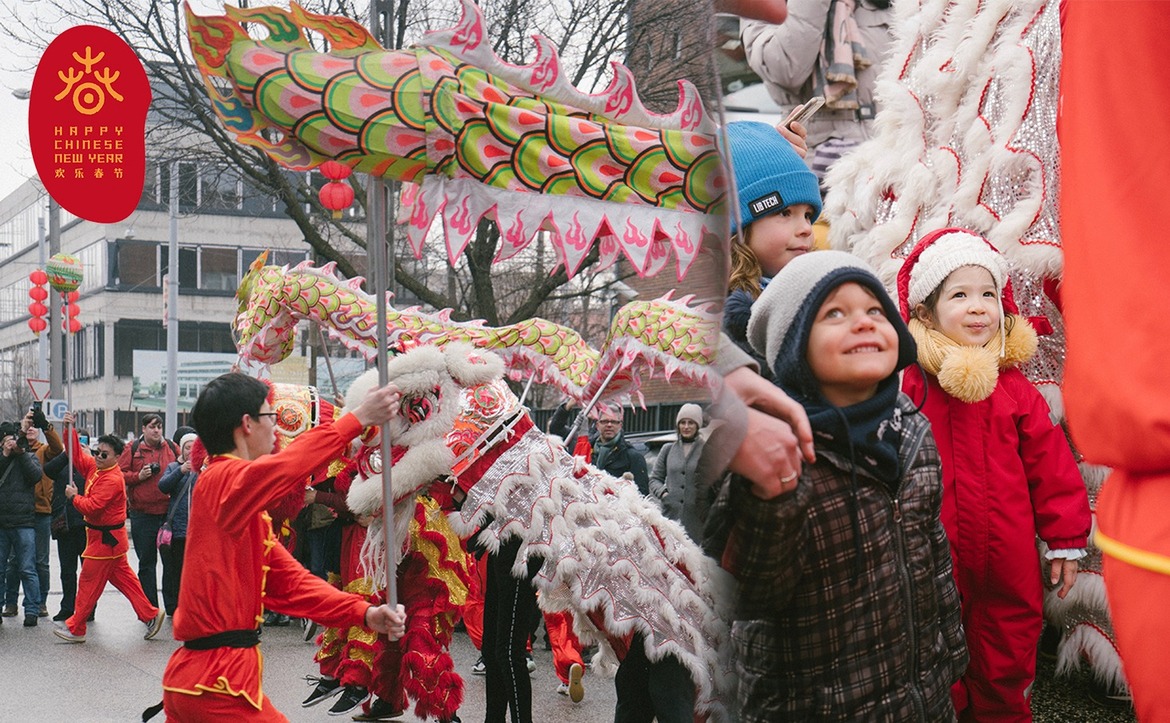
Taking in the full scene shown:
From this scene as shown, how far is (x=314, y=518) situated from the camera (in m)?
7.57

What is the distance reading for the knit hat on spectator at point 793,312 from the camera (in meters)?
0.96

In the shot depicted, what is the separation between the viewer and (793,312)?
960 mm

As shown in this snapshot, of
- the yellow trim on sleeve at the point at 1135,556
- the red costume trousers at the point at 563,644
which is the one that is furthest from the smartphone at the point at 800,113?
the red costume trousers at the point at 563,644

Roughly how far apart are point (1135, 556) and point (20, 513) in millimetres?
8567

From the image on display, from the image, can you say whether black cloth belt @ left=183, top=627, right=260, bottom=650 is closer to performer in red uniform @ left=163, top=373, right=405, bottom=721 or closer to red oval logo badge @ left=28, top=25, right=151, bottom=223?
performer in red uniform @ left=163, top=373, right=405, bottom=721

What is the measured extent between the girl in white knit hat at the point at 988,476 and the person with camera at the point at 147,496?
6.85 meters

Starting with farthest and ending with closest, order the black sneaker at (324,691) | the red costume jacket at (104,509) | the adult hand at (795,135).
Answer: the red costume jacket at (104,509) → the black sneaker at (324,691) → the adult hand at (795,135)

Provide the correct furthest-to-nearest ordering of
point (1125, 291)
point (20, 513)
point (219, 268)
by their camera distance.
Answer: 1. point (219, 268)
2. point (20, 513)
3. point (1125, 291)

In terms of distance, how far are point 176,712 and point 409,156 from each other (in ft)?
6.23

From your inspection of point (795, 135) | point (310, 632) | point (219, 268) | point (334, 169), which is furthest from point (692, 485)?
point (219, 268)

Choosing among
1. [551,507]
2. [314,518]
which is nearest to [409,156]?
[551,507]

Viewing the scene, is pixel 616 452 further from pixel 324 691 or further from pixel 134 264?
pixel 134 264

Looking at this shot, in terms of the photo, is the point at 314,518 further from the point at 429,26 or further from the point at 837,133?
the point at 429,26

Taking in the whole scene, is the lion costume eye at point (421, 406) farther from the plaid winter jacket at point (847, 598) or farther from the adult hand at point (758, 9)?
the adult hand at point (758, 9)
